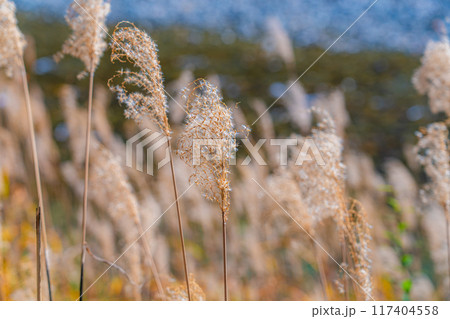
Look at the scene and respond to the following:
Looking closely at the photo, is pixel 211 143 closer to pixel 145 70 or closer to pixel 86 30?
pixel 145 70

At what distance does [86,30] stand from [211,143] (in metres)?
0.57

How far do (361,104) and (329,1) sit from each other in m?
2.02

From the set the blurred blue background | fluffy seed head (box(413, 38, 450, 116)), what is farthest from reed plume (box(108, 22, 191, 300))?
the blurred blue background

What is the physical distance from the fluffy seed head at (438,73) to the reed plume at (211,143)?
0.87 metres

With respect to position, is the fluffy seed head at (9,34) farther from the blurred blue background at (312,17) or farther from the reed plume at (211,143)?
the blurred blue background at (312,17)

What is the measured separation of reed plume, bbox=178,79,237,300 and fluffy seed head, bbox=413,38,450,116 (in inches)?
34.4

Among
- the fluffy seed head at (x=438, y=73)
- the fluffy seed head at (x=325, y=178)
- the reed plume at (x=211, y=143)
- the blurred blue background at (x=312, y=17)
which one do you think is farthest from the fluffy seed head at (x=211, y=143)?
the blurred blue background at (x=312, y=17)

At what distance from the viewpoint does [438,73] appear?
51.9 inches

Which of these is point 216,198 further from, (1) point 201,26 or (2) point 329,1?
(1) point 201,26

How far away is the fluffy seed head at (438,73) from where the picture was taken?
1300 millimetres

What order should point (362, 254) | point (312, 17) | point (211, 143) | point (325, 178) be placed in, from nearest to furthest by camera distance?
point (211, 143), point (362, 254), point (325, 178), point (312, 17)

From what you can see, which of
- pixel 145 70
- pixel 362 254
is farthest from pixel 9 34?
pixel 362 254
